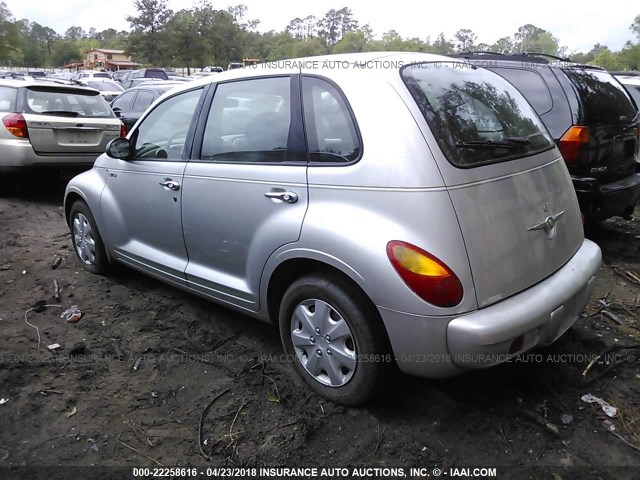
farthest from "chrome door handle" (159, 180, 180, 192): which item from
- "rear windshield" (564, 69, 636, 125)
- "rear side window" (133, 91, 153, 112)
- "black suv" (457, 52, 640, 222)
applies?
"rear side window" (133, 91, 153, 112)

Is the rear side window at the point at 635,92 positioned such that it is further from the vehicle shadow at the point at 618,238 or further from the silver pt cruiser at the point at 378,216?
the silver pt cruiser at the point at 378,216

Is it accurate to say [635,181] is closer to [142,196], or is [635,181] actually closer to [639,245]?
[639,245]

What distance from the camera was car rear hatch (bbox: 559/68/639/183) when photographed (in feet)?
14.8

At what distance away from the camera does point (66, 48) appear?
97.8 metres

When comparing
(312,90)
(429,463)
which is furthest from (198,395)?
(312,90)

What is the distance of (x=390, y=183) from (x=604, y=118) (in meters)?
3.31

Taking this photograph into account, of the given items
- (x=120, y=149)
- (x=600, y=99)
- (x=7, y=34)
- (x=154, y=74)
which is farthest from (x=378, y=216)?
(x=7, y=34)

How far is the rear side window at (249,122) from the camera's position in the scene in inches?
115

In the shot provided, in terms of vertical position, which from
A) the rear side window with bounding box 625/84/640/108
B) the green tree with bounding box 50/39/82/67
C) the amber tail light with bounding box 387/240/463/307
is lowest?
the amber tail light with bounding box 387/240/463/307

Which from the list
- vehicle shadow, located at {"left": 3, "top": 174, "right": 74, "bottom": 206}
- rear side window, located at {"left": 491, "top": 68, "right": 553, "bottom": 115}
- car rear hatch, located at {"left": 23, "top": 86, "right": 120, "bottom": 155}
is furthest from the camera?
vehicle shadow, located at {"left": 3, "top": 174, "right": 74, "bottom": 206}

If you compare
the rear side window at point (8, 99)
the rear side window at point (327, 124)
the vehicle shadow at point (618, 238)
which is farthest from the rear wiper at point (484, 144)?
the rear side window at point (8, 99)

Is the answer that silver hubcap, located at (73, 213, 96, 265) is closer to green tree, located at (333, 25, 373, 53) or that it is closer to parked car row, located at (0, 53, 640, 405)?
parked car row, located at (0, 53, 640, 405)

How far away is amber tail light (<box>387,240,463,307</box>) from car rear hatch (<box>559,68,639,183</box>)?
2.89 m

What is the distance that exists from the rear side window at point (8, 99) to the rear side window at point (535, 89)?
627 cm
